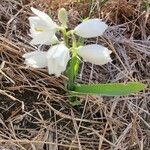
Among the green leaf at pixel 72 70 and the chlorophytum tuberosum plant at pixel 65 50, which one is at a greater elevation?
the chlorophytum tuberosum plant at pixel 65 50

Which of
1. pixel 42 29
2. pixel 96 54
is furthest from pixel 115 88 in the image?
pixel 42 29

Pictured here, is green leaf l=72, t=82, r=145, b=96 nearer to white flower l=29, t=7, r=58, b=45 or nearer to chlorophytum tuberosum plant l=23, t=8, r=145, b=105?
chlorophytum tuberosum plant l=23, t=8, r=145, b=105

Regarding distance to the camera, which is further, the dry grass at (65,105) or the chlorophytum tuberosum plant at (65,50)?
the dry grass at (65,105)

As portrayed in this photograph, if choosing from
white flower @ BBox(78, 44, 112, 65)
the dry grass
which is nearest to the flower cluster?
white flower @ BBox(78, 44, 112, 65)

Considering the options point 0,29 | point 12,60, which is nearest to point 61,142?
point 12,60

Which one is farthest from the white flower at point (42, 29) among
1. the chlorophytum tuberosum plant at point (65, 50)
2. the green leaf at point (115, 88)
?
the green leaf at point (115, 88)

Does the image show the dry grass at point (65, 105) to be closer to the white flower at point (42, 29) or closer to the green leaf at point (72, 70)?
the green leaf at point (72, 70)

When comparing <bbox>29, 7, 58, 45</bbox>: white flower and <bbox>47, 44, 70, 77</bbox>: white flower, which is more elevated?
<bbox>29, 7, 58, 45</bbox>: white flower

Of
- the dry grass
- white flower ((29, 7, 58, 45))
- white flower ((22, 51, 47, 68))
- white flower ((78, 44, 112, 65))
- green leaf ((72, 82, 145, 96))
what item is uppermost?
white flower ((29, 7, 58, 45))

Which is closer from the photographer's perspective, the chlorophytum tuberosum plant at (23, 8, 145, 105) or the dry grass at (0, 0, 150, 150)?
the chlorophytum tuberosum plant at (23, 8, 145, 105)
